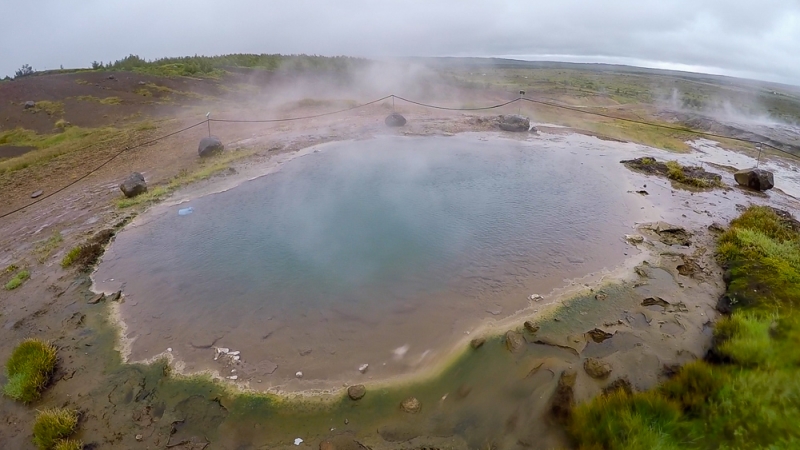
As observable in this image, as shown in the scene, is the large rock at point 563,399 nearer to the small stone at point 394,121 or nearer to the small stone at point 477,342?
the small stone at point 477,342

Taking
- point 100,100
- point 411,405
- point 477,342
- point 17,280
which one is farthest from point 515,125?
point 100,100

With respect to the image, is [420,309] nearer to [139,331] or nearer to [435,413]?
[435,413]

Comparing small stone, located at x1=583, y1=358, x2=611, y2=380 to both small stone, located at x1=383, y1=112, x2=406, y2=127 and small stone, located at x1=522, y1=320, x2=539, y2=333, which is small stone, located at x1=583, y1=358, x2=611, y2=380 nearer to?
small stone, located at x1=522, y1=320, x2=539, y2=333

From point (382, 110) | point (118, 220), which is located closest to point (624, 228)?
point (118, 220)

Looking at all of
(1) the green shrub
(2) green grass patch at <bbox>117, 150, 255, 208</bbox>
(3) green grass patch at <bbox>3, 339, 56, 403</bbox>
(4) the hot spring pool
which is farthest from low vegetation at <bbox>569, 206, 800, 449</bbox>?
(2) green grass patch at <bbox>117, 150, 255, 208</bbox>

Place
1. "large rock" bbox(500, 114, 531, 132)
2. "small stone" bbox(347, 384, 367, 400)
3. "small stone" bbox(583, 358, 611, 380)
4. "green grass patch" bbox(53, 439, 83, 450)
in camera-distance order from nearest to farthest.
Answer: "green grass patch" bbox(53, 439, 83, 450)
"small stone" bbox(347, 384, 367, 400)
"small stone" bbox(583, 358, 611, 380)
"large rock" bbox(500, 114, 531, 132)

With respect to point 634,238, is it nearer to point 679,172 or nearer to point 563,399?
point 563,399
